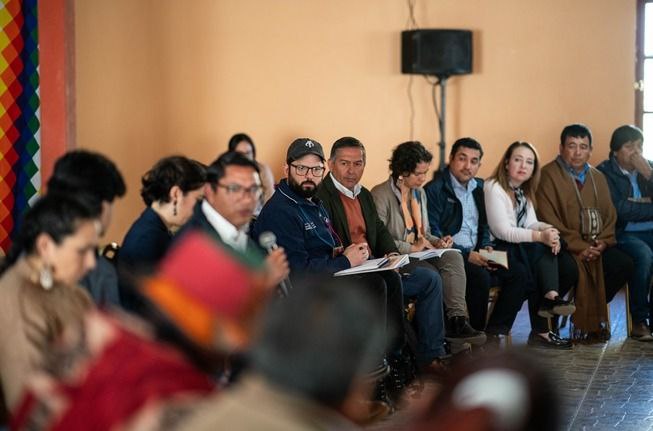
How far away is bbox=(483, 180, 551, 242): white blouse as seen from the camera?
6.23 metres

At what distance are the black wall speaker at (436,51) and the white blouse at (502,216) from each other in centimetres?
167

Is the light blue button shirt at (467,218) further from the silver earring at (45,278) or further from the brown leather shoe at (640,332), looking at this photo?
the silver earring at (45,278)

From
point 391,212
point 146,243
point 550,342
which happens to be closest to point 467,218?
point 391,212

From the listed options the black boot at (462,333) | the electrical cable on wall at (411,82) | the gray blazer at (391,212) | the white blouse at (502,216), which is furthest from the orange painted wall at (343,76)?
the black boot at (462,333)

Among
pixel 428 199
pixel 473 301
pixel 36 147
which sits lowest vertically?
pixel 473 301

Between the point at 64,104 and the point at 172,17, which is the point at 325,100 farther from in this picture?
the point at 64,104

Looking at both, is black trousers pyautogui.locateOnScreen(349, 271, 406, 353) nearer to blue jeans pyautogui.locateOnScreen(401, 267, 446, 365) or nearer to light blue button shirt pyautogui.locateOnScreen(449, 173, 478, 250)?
blue jeans pyautogui.locateOnScreen(401, 267, 446, 365)

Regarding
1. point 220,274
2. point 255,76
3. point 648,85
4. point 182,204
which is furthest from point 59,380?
point 648,85

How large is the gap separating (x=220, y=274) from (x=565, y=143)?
5252 millimetres

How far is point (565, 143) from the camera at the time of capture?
6.68 metres

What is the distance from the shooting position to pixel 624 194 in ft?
22.5

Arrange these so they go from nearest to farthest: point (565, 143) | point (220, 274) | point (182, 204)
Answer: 1. point (220, 274)
2. point (182, 204)
3. point (565, 143)

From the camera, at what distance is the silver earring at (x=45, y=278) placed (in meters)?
2.64

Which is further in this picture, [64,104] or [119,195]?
[64,104]
